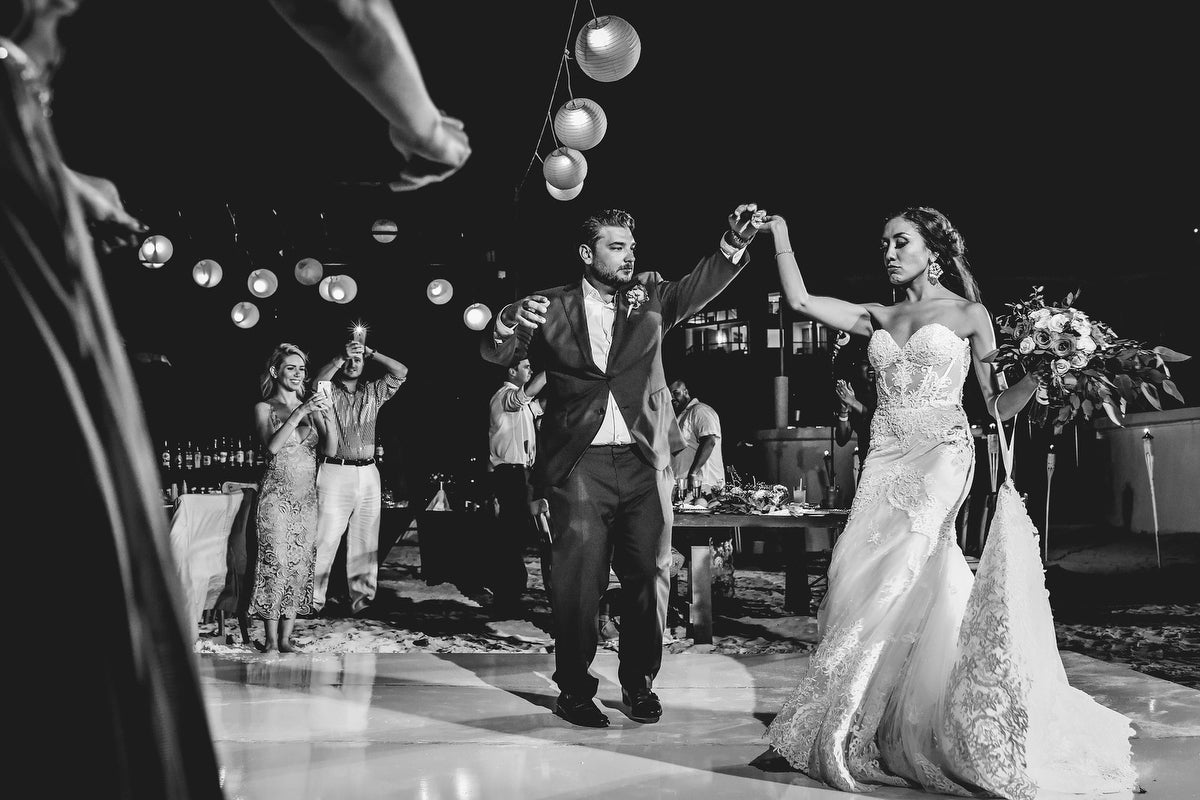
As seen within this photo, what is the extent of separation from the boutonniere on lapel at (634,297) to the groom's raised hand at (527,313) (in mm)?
347

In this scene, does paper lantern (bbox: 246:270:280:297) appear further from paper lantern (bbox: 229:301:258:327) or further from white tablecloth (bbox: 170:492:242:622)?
white tablecloth (bbox: 170:492:242:622)

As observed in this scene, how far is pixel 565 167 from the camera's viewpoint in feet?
21.8

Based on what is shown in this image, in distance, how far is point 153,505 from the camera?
0.81 metres

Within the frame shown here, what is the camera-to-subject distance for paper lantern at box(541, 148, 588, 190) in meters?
6.62

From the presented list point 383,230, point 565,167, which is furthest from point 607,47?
point 383,230

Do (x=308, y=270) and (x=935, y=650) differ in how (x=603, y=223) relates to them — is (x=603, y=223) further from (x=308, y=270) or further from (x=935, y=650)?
(x=308, y=270)

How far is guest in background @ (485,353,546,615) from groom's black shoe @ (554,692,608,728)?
3.54 metres

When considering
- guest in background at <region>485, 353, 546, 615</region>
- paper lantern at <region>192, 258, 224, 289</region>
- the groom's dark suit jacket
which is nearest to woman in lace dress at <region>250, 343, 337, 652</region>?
guest in background at <region>485, 353, 546, 615</region>

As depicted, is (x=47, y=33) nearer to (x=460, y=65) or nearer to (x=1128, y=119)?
(x=460, y=65)

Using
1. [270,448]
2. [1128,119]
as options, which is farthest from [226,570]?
[1128,119]

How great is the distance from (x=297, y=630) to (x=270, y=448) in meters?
1.56

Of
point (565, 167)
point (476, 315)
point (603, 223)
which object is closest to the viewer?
point (603, 223)

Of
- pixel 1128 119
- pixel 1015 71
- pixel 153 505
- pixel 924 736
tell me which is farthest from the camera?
pixel 1128 119

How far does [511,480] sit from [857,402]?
10.1 ft
